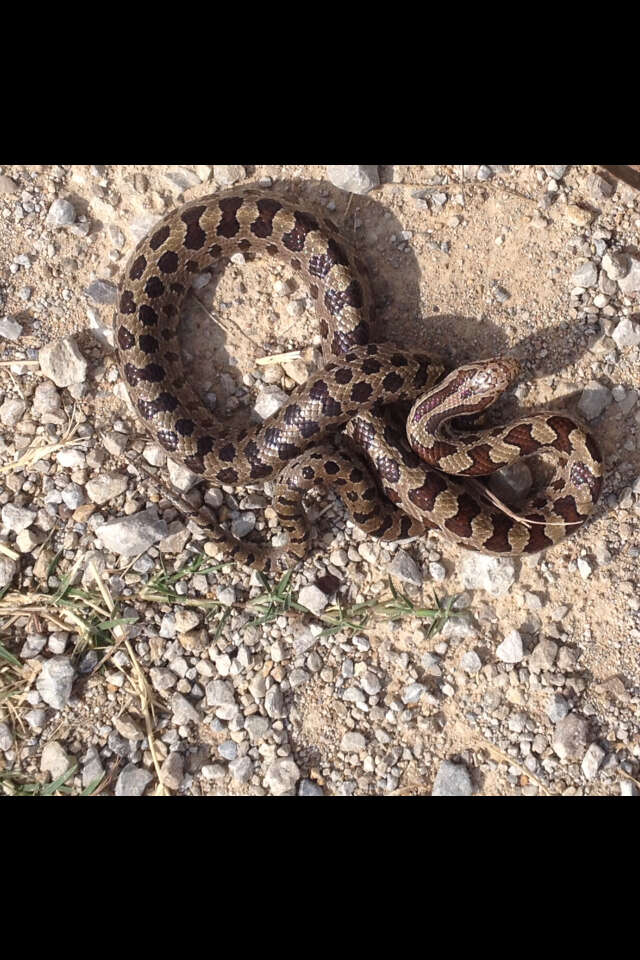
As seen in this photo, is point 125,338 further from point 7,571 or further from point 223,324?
point 7,571

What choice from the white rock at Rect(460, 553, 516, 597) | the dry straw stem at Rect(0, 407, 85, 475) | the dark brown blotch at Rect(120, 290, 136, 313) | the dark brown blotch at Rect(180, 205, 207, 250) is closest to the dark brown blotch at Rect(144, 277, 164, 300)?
the dark brown blotch at Rect(120, 290, 136, 313)

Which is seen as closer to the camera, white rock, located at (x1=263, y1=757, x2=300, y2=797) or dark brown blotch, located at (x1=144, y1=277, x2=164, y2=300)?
white rock, located at (x1=263, y1=757, x2=300, y2=797)

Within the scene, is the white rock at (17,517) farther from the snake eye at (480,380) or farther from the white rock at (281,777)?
the snake eye at (480,380)

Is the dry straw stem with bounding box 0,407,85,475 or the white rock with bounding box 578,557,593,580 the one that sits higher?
the white rock with bounding box 578,557,593,580

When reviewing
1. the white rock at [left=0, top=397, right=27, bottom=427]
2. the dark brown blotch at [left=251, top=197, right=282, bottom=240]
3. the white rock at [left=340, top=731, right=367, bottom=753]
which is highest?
the dark brown blotch at [left=251, top=197, right=282, bottom=240]

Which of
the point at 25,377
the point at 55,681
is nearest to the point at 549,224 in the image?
the point at 25,377

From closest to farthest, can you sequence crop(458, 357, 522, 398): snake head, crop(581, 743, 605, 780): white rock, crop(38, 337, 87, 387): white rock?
crop(458, 357, 522, 398): snake head → crop(581, 743, 605, 780): white rock → crop(38, 337, 87, 387): white rock

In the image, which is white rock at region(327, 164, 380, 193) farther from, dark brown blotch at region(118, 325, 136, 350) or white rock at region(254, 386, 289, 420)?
dark brown blotch at region(118, 325, 136, 350)

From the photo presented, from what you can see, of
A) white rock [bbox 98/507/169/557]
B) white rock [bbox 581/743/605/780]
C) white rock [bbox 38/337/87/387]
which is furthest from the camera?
white rock [bbox 38/337/87/387]

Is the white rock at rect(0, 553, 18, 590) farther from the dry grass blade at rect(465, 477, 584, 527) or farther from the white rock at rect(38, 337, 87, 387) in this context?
the dry grass blade at rect(465, 477, 584, 527)
